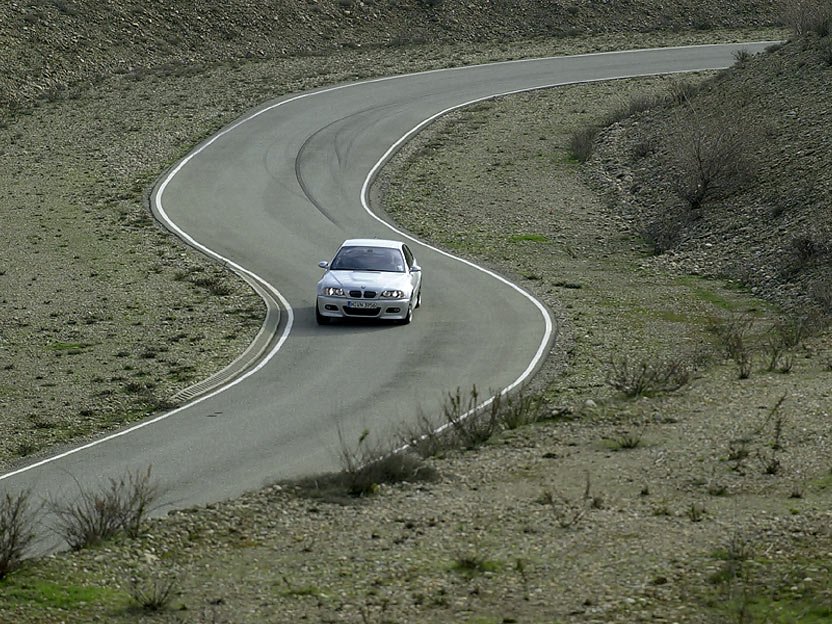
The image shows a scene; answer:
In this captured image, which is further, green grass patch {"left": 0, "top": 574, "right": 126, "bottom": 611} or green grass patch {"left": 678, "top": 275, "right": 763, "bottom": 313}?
green grass patch {"left": 678, "top": 275, "right": 763, "bottom": 313}

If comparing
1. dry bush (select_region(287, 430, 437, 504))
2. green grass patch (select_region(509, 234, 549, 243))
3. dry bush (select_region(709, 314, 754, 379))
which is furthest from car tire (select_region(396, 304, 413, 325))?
dry bush (select_region(287, 430, 437, 504))

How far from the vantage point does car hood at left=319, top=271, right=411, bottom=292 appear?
1038 inches

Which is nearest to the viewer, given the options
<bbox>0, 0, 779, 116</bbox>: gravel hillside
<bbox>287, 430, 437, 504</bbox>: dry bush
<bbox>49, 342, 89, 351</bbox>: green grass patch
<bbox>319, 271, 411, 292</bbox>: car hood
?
<bbox>287, 430, 437, 504</bbox>: dry bush

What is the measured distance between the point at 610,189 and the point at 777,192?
23.0 feet

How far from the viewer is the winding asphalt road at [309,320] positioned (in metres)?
18.0

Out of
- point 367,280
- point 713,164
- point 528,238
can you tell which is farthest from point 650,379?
point 713,164

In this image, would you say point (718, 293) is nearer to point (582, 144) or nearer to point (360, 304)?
point (360, 304)

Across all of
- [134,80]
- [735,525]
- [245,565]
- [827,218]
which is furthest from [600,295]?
[134,80]

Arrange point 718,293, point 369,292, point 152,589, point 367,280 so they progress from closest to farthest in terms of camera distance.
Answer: point 152,589
point 369,292
point 367,280
point 718,293

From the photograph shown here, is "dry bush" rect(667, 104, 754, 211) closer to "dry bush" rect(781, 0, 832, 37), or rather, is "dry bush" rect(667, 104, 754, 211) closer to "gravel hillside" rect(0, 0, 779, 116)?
"dry bush" rect(781, 0, 832, 37)

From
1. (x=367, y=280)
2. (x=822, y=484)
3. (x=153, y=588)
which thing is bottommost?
(x=822, y=484)

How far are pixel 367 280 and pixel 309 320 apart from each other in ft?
5.20

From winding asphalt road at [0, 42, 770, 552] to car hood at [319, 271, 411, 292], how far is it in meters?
0.92

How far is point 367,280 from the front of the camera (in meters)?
26.6
